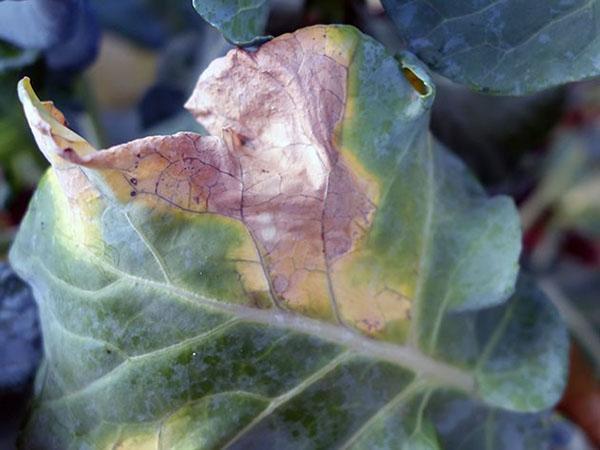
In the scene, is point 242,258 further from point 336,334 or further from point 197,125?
point 197,125

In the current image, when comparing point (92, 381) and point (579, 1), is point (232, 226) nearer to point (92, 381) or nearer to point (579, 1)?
point (92, 381)

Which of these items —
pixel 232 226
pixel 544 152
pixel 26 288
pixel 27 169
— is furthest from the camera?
pixel 544 152

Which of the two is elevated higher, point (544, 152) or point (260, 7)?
point (260, 7)

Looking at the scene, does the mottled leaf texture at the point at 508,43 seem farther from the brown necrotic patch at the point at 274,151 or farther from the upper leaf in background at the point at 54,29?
the upper leaf in background at the point at 54,29

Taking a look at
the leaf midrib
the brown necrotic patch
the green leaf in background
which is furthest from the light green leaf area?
the green leaf in background

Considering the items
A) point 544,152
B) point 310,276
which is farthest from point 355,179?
point 544,152

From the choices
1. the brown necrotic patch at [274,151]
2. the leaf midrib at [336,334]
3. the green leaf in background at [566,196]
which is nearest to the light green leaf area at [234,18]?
→ the brown necrotic patch at [274,151]
